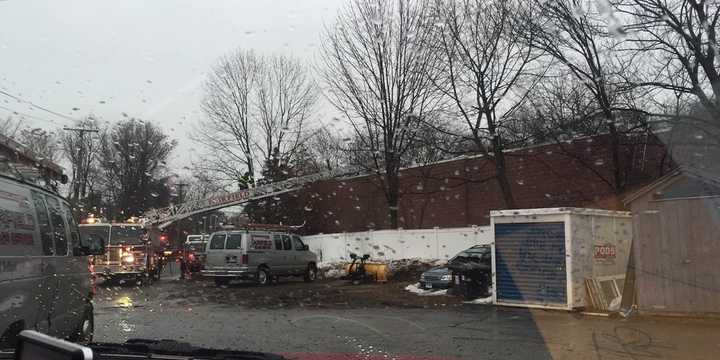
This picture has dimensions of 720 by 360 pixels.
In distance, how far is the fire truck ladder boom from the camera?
33.2 m

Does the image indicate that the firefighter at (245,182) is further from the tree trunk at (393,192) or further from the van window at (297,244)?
the van window at (297,244)

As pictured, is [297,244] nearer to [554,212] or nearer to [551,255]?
[551,255]

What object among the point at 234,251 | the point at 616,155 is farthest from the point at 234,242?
the point at 616,155

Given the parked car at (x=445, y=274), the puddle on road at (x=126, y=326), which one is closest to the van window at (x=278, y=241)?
the parked car at (x=445, y=274)

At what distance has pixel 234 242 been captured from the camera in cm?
2198

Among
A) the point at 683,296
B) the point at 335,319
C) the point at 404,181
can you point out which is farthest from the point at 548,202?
the point at 335,319

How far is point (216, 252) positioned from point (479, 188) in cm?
1511

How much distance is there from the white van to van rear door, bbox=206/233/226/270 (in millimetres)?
14131

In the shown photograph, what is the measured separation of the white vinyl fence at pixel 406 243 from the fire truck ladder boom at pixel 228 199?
4.09 meters

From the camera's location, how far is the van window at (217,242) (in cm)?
2208

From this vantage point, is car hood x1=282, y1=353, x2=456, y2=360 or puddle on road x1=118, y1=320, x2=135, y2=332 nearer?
car hood x1=282, y1=353, x2=456, y2=360

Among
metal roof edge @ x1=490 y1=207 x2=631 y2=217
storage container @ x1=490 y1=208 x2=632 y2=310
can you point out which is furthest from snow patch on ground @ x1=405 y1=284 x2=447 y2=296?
metal roof edge @ x1=490 y1=207 x2=631 y2=217

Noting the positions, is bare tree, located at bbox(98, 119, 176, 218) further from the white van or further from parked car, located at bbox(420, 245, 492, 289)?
Result: the white van

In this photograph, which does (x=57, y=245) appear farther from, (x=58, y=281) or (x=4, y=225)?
(x=4, y=225)
